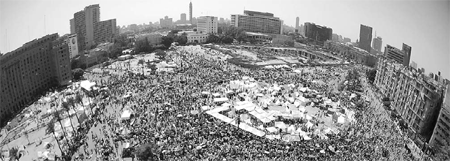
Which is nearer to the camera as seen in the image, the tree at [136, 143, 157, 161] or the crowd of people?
the tree at [136, 143, 157, 161]

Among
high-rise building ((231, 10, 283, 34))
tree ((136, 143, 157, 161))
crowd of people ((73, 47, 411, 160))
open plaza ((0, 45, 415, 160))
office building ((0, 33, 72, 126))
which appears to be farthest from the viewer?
high-rise building ((231, 10, 283, 34))

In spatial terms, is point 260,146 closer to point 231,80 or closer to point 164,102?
point 164,102

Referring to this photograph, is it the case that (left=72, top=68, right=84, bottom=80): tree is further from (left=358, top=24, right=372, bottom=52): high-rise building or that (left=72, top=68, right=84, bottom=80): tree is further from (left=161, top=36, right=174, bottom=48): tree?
(left=358, top=24, right=372, bottom=52): high-rise building

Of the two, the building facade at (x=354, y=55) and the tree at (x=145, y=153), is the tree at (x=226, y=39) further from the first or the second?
the tree at (x=145, y=153)

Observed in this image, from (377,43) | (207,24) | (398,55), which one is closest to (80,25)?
(207,24)

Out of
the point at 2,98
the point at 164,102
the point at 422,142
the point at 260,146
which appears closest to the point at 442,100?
the point at 422,142

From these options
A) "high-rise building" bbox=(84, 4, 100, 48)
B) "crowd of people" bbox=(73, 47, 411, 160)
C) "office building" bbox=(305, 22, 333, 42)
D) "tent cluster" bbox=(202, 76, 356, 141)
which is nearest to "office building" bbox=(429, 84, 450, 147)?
"crowd of people" bbox=(73, 47, 411, 160)
